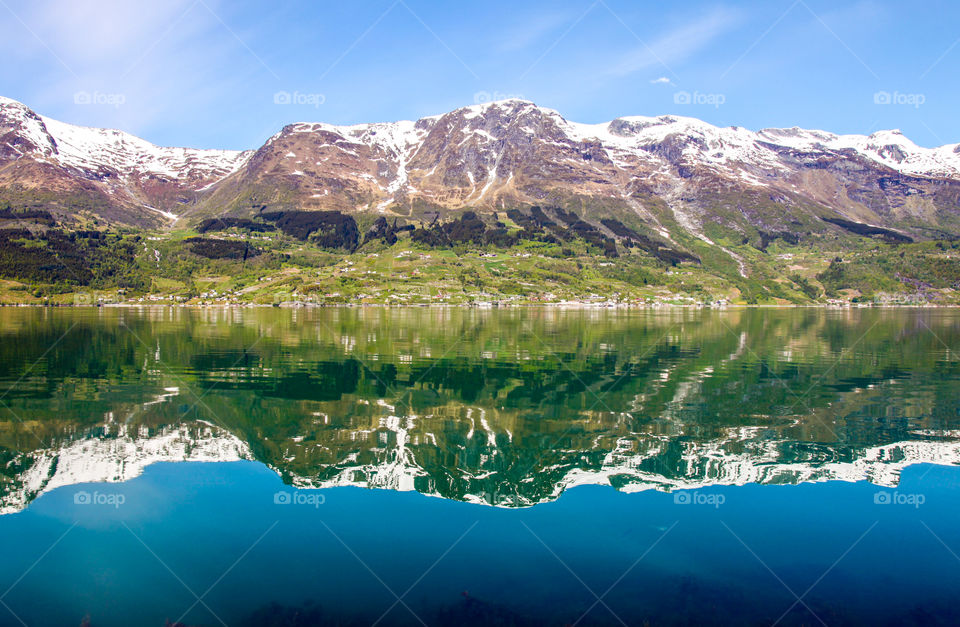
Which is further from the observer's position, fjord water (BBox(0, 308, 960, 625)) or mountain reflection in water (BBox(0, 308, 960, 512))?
mountain reflection in water (BBox(0, 308, 960, 512))

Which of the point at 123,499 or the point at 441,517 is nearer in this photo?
the point at 441,517

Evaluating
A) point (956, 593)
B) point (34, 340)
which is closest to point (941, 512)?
point (956, 593)

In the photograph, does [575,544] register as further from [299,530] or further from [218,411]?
[218,411]

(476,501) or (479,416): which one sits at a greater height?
(479,416)

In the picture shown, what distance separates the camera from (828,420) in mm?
32969

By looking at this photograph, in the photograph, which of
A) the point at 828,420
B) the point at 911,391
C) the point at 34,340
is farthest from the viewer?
the point at 34,340

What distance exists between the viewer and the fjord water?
48.5 feet

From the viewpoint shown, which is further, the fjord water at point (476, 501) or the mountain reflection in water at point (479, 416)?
the mountain reflection in water at point (479, 416)

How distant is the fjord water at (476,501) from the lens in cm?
1479

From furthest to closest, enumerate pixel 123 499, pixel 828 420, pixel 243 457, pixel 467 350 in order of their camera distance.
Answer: pixel 467 350
pixel 828 420
pixel 243 457
pixel 123 499

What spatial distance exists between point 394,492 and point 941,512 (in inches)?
781

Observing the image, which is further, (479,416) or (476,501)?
(479,416)

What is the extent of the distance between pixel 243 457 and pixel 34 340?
65.2m

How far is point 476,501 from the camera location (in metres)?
21.0
